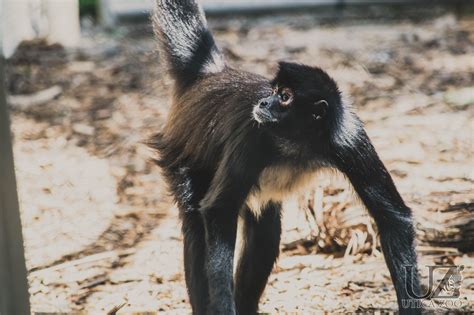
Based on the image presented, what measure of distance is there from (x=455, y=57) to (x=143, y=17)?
485 cm

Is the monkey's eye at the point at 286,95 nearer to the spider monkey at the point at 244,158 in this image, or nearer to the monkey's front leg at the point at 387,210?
the spider monkey at the point at 244,158

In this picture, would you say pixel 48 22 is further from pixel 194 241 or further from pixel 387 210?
pixel 387 210

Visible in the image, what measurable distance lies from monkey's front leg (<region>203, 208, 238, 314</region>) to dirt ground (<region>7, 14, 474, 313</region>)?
97cm

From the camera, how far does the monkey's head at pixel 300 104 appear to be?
4.41 m

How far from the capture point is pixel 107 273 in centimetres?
598

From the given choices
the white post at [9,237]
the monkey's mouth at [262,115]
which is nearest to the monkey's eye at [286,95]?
the monkey's mouth at [262,115]

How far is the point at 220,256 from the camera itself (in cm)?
441

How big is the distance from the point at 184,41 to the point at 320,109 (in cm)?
120

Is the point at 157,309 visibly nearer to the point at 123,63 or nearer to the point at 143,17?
the point at 123,63

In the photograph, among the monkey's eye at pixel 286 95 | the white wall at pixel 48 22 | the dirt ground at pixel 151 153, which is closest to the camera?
the monkey's eye at pixel 286 95

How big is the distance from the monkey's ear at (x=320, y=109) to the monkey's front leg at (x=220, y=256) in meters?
0.70

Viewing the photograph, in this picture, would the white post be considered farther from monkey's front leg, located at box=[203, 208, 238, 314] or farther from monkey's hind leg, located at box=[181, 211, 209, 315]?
monkey's hind leg, located at box=[181, 211, 209, 315]

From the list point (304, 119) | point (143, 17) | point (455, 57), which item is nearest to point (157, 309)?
point (304, 119)

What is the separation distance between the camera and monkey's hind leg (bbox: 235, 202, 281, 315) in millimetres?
5082
